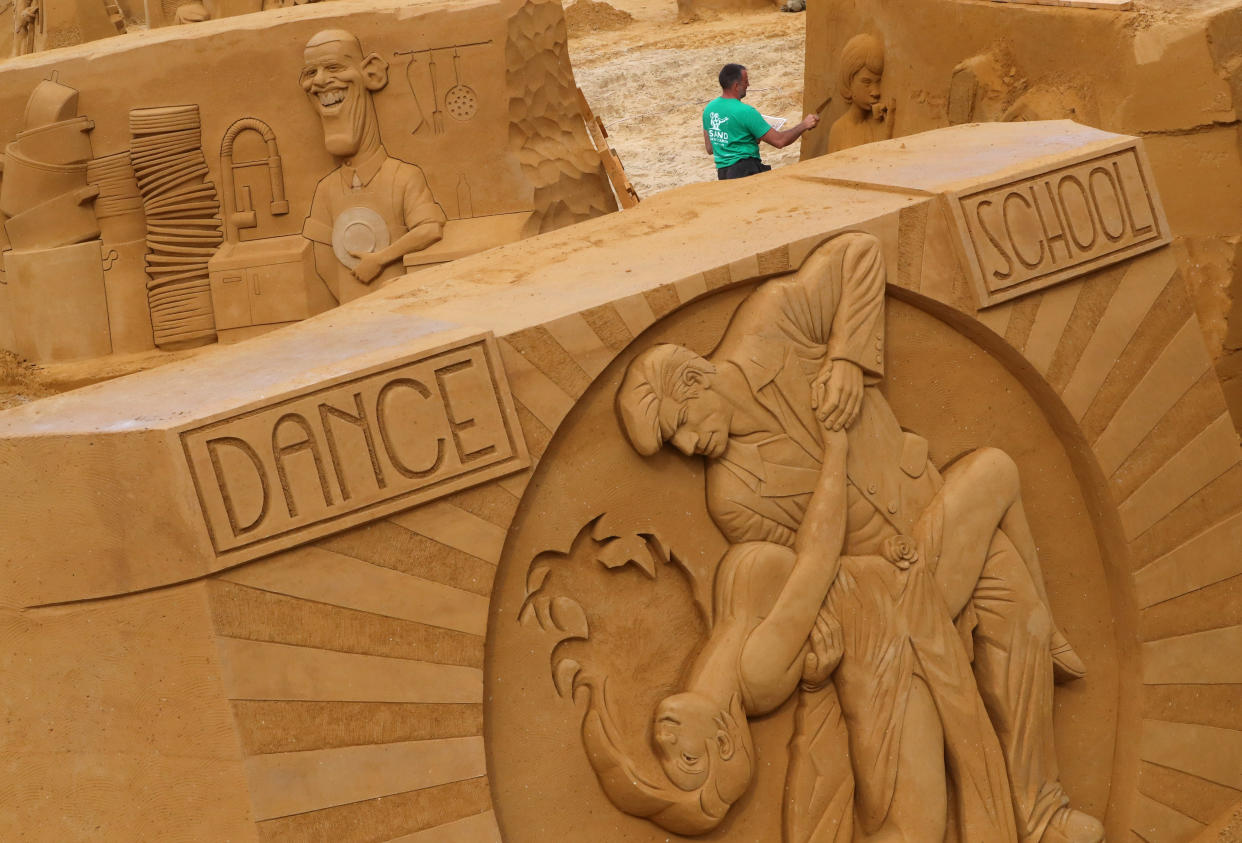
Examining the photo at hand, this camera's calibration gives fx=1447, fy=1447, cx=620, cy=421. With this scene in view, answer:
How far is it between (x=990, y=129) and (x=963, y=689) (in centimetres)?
170

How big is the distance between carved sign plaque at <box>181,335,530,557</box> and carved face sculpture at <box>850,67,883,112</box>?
14.5 feet

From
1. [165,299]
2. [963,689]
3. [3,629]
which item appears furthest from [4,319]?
[963,689]

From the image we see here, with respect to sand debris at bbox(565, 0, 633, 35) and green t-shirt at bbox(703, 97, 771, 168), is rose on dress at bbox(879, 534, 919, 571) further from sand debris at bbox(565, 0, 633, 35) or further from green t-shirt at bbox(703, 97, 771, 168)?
sand debris at bbox(565, 0, 633, 35)

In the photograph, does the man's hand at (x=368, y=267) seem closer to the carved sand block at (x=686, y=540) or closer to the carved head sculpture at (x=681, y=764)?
the carved sand block at (x=686, y=540)

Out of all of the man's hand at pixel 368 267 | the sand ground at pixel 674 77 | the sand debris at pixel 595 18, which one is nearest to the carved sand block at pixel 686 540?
the man's hand at pixel 368 267

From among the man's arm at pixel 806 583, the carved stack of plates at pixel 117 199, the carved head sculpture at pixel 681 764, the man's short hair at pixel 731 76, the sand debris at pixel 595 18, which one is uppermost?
the sand debris at pixel 595 18

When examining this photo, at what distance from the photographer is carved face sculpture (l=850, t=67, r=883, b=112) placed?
6840 millimetres

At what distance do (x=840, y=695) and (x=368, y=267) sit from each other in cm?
447

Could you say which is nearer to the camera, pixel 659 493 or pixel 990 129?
pixel 659 493

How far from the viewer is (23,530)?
104 inches

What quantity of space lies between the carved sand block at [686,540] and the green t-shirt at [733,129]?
3020 mm

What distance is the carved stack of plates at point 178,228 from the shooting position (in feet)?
23.7

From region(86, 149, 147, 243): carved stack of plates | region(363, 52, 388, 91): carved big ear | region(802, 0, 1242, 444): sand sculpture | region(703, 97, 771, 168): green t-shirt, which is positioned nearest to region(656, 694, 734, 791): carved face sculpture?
region(802, 0, 1242, 444): sand sculpture

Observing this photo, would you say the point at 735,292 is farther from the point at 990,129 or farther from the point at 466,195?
the point at 466,195
